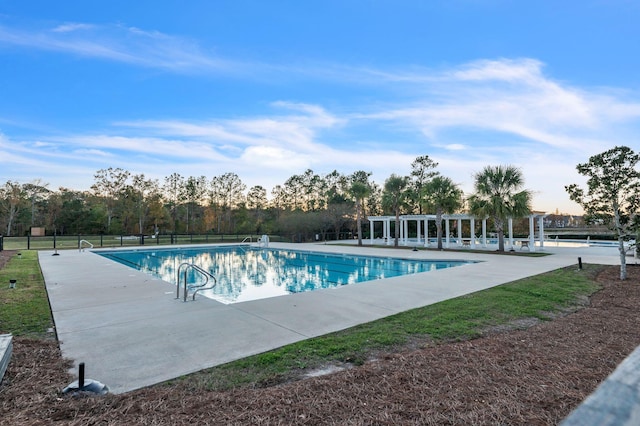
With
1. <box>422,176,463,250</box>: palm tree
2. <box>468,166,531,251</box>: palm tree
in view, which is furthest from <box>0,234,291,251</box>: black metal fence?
<box>468,166,531,251</box>: palm tree

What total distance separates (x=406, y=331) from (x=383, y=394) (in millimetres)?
1726

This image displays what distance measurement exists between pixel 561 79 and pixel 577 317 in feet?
30.8

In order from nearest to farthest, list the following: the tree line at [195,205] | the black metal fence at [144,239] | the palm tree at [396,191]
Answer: the palm tree at [396,191], the black metal fence at [144,239], the tree line at [195,205]

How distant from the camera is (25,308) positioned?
17.4 feet

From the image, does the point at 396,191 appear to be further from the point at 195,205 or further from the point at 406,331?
the point at 195,205

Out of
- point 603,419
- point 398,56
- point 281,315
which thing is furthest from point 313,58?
point 603,419

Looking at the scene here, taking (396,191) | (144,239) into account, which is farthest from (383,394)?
(144,239)

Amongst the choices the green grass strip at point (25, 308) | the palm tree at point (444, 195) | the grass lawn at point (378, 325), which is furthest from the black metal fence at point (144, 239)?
the grass lawn at point (378, 325)

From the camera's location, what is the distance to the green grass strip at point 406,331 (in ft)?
10.2

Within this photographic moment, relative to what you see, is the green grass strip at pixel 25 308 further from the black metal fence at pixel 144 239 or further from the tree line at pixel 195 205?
the tree line at pixel 195 205

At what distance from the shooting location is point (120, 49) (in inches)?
420

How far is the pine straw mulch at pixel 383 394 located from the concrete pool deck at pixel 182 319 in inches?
14.7

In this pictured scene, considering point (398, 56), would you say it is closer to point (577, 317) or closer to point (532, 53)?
point (532, 53)

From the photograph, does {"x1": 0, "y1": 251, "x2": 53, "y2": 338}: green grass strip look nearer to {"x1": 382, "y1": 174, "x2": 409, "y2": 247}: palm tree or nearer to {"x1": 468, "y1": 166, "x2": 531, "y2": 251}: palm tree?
{"x1": 468, "y1": 166, "x2": 531, "y2": 251}: palm tree
